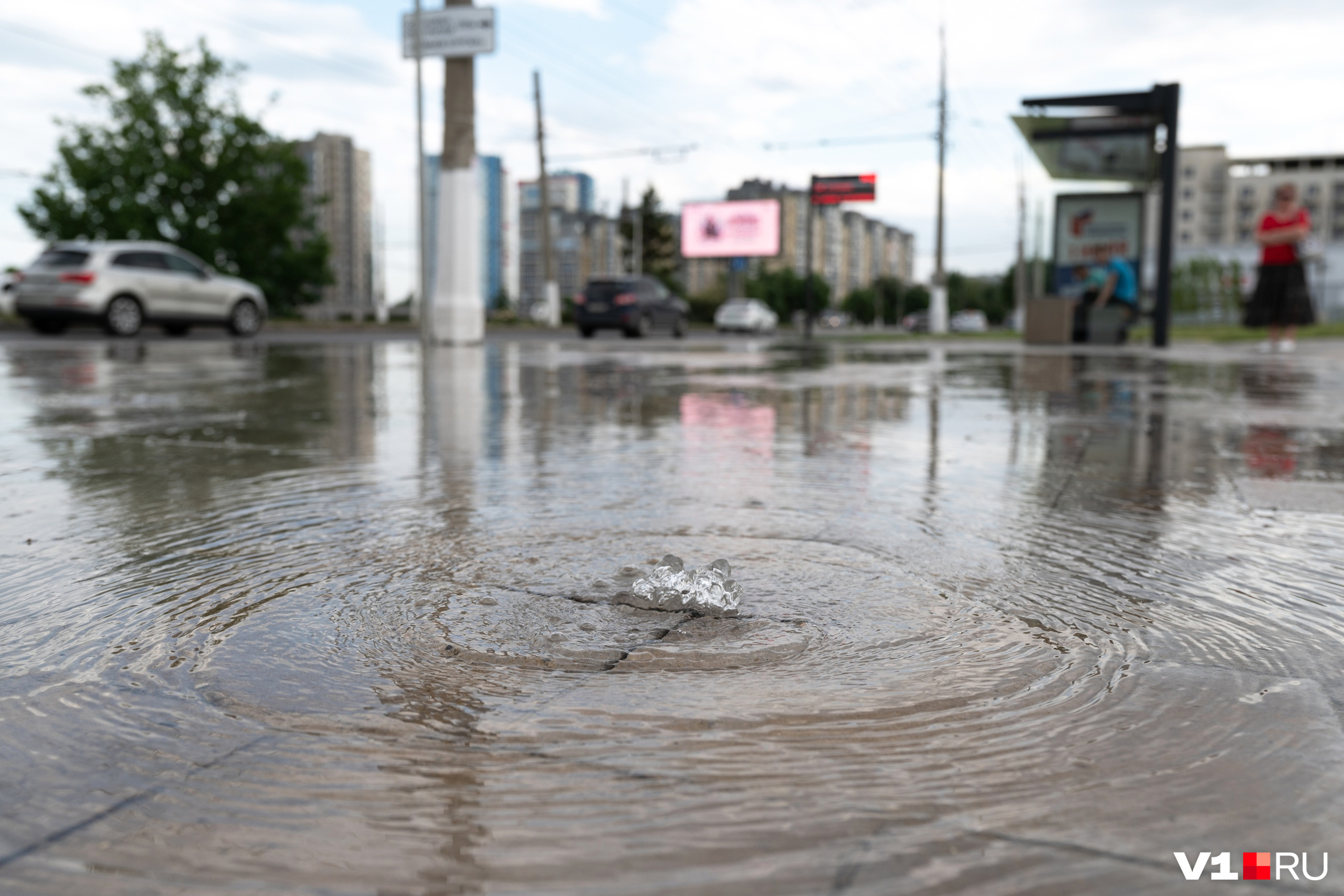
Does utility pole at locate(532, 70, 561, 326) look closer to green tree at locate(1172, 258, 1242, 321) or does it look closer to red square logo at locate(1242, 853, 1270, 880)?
red square logo at locate(1242, 853, 1270, 880)

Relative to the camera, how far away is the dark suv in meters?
31.2

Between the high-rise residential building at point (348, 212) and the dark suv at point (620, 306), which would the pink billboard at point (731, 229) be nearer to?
the dark suv at point (620, 306)

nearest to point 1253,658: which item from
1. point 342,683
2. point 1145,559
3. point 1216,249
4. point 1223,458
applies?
point 1145,559

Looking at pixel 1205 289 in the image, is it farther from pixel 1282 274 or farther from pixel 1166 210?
pixel 1282 274

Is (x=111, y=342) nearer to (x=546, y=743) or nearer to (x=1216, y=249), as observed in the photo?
(x=546, y=743)

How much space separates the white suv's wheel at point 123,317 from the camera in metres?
19.0

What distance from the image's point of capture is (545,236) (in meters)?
41.0

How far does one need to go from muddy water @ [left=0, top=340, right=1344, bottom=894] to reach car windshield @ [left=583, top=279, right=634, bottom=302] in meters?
27.1

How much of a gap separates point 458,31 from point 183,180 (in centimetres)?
2597

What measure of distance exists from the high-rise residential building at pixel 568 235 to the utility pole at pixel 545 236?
353 ft

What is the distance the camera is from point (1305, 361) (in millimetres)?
13953

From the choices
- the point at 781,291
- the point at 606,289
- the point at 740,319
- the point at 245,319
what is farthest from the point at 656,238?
the point at 245,319

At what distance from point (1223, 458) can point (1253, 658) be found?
316cm

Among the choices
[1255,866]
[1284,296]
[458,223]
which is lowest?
[1255,866]
